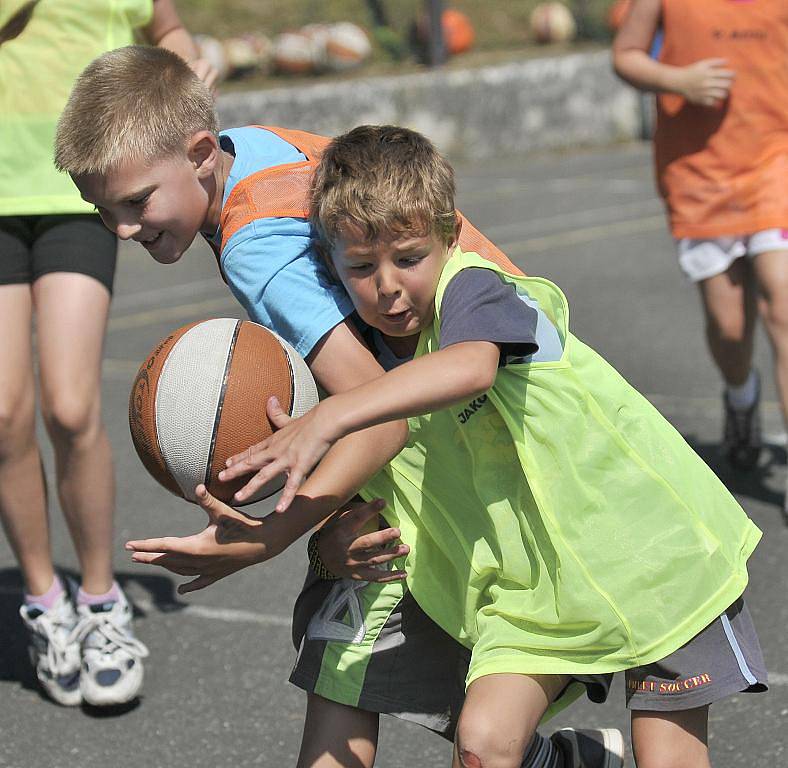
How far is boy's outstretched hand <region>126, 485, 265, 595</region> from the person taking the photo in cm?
273

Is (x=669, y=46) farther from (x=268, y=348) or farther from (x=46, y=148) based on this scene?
(x=268, y=348)

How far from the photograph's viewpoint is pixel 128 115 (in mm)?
2934

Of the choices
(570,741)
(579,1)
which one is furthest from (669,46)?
(579,1)

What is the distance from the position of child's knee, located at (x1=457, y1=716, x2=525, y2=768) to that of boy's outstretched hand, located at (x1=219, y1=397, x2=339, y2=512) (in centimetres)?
59

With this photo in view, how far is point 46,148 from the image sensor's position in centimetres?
435

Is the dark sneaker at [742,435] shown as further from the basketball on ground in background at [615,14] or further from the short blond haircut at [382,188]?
the basketball on ground in background at [615,14]

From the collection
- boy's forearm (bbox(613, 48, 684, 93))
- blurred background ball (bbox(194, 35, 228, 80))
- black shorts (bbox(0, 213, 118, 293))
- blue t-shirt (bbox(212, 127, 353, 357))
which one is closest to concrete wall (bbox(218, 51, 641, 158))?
blurred background ball (bbox(194, 35, 228, 80))

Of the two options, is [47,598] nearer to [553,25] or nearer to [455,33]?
[455,33]

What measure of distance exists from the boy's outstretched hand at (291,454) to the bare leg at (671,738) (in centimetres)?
94

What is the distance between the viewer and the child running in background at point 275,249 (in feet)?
9.36

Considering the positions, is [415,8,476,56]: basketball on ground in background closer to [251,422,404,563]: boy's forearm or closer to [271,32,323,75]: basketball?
[271,32,323,75]: basketball

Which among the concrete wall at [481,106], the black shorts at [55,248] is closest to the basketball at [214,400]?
the black shorts at [55,248]

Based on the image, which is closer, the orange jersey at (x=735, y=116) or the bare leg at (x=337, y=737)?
the bare leg at (x=337, y=737)

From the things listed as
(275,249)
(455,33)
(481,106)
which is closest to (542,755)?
(275,249)
